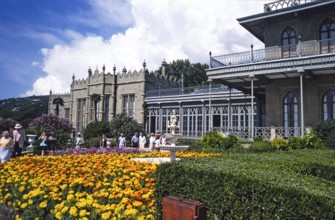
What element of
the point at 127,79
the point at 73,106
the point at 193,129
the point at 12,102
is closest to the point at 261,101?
the point at 193,129

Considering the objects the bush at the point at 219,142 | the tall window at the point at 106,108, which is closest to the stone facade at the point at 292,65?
the bush at the point at 219,142

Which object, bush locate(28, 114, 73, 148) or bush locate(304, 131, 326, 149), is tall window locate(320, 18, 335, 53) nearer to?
bush locate(304, 131, 326, 149)

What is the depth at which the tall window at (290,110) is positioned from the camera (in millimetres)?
19062

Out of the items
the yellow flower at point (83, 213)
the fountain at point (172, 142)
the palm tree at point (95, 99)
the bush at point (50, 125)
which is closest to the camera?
the yellow flower at point (83, 213)

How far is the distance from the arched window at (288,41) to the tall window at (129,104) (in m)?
19.3

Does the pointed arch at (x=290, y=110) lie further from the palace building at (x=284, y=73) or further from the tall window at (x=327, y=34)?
the tall window at (x=327, y=34)

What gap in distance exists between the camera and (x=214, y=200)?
421 centimetres

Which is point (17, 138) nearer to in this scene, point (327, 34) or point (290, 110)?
point (290, 110)

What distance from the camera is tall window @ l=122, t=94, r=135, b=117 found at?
1350 inches

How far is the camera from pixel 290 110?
63.4ft

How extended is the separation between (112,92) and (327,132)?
26067 millimetres

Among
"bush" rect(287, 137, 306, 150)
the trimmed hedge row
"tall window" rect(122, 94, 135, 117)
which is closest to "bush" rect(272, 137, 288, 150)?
"bush" rect(287, 137, 306, 150)

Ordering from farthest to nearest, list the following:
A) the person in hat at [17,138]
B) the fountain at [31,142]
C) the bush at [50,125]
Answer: the bush at [50,125] → the fountain at [31,142] → the person in hat at [17,138]

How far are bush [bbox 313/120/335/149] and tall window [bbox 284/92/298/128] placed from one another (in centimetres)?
310
